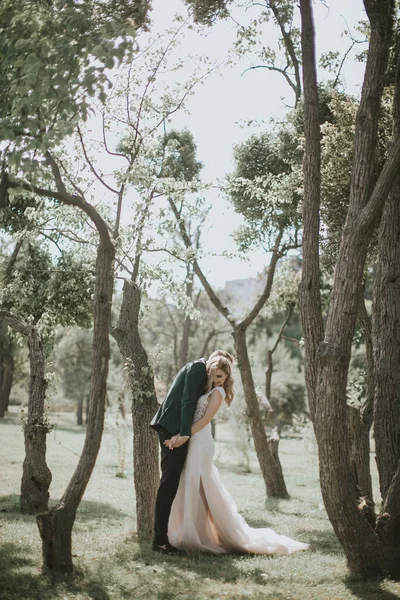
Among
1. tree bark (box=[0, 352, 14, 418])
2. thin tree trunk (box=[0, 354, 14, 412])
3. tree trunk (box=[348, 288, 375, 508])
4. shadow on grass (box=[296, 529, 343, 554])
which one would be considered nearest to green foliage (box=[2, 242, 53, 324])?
tree trunk (box=[348, 288, 375, 508])

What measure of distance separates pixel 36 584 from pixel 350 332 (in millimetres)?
3889

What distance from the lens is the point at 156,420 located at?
7891 mm

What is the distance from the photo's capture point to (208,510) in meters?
7.80

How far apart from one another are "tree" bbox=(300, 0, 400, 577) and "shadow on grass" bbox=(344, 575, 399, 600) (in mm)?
115

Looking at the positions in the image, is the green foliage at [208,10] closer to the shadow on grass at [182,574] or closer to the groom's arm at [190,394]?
the groom's arm at [190,394]

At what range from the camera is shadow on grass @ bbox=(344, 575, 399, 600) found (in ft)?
18.4

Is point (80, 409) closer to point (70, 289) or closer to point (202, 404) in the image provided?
point (70, 289)

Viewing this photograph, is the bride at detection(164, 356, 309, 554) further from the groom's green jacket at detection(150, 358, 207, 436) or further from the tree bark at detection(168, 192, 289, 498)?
the tree bark at detection(168, 192, 289, 498)

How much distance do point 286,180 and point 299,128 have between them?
1.75 meters

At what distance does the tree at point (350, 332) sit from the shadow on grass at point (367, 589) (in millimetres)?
115

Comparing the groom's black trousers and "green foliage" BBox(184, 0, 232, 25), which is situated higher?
"green foliage" BBox(184, 0, 232, 25)

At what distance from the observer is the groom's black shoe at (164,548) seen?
7412 mm

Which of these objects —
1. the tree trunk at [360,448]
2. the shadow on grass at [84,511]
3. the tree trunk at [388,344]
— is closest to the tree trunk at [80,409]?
the shadow on grass at [84,511]

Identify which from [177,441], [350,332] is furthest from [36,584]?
[350,332]
